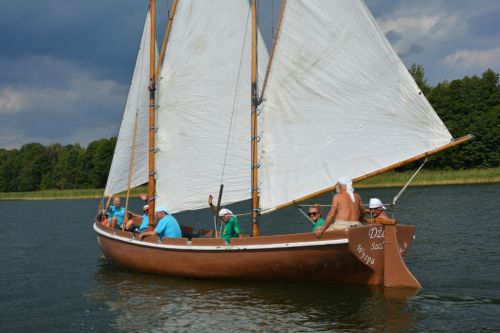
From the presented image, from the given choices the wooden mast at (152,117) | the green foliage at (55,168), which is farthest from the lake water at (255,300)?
the green foliage at (55,168)

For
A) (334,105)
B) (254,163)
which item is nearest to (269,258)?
(254,163)

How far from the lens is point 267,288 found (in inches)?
607

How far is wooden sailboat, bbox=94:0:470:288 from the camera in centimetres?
1405

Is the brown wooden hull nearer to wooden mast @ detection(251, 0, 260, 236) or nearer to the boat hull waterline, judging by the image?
the boat hull waterline

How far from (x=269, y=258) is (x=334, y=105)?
4.50 m

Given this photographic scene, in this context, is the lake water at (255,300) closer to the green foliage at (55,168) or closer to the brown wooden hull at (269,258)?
the brown wooden hull at (269,258)

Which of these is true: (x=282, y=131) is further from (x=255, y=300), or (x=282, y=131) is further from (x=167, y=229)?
(x=167, y=229)

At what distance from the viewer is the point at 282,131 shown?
15625 mm

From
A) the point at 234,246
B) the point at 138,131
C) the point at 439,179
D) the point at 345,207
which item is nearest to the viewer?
the point at 345,207

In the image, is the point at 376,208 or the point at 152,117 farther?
the point at 152,117

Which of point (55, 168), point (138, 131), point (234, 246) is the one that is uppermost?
point (55, 168)

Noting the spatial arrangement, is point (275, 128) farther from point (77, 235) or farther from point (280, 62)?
point (77, 235)

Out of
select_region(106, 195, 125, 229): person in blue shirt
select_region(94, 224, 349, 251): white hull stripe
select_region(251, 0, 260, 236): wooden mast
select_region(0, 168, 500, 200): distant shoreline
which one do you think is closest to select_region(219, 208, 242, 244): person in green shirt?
select_region(251, 0, 260, 236): wooden mast

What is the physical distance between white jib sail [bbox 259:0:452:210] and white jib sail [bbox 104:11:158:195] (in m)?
7.10
